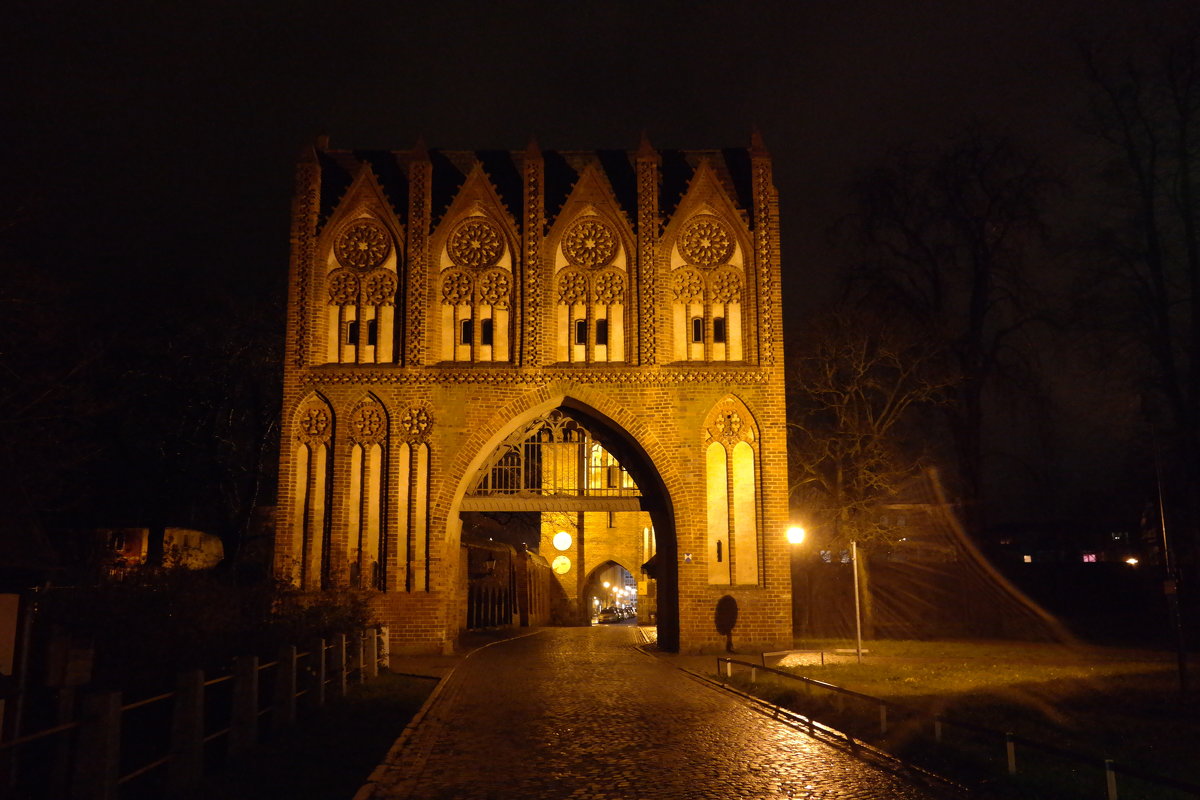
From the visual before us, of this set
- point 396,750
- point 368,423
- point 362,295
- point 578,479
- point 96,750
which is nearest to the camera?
point 96,750

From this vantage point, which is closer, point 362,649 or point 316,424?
point 362,649

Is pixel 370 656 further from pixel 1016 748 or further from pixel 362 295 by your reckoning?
pixel 1016 748

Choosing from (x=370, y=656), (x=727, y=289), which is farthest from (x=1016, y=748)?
(x=727, y=289)

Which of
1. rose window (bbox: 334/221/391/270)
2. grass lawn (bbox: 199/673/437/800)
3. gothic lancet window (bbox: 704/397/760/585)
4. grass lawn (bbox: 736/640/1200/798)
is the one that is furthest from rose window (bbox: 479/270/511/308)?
grass lawn (bbox: 199/673/437/800)

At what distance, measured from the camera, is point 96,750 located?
7.07 meters

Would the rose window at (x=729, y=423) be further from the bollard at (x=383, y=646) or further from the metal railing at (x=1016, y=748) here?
the metal railing at (x=1016, y=748)

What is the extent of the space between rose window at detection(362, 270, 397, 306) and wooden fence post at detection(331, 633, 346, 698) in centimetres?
1031

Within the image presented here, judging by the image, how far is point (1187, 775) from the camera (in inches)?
350

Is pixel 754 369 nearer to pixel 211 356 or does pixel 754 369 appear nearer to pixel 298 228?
pixel 298 228

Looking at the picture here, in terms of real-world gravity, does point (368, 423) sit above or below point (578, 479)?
above

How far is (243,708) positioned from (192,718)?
5.64ft

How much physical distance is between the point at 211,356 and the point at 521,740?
2461cm

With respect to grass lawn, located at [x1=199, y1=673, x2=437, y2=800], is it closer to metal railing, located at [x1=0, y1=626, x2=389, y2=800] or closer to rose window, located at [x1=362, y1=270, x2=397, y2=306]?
metal railing, located at [x1=0, y1=626, x2=389, y2=800]

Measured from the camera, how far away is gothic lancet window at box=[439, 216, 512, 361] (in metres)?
23.9
